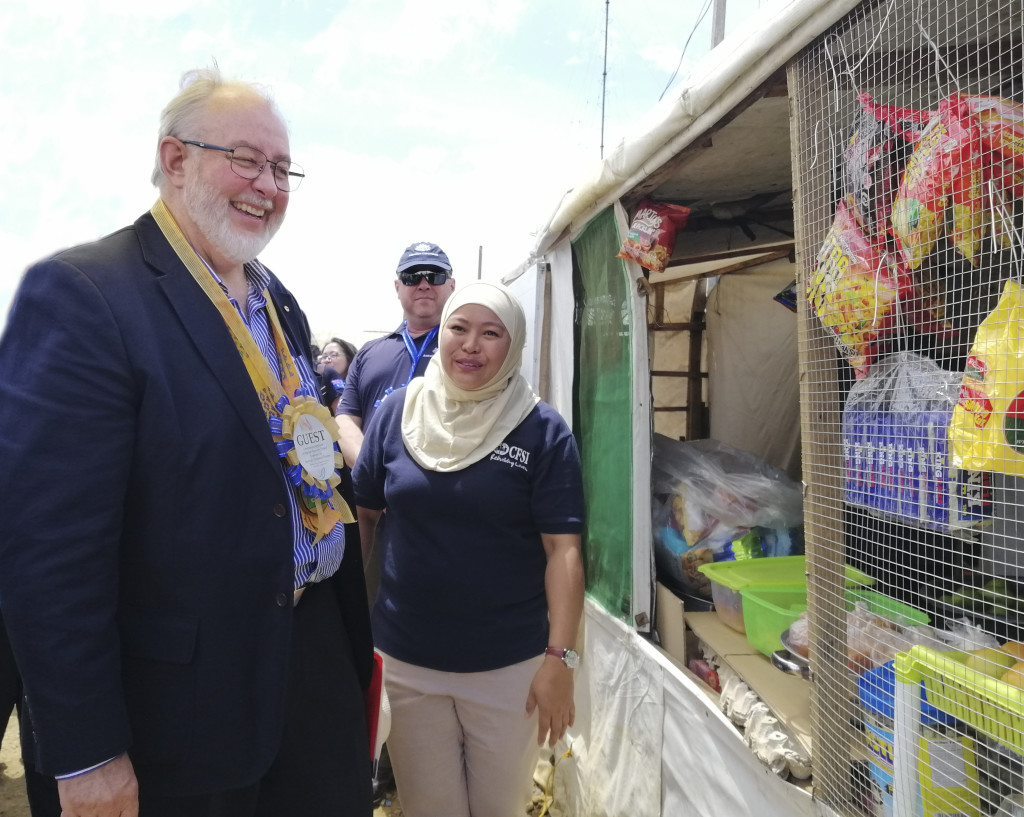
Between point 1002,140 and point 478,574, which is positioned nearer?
point 1002,140

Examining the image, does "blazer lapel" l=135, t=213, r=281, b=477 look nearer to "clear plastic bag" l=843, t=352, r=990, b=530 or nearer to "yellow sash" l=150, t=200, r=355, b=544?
"yellow sash" l=150, t=200, r=355, b=544

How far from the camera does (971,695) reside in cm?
115

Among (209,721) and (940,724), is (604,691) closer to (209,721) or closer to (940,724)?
(940,724)

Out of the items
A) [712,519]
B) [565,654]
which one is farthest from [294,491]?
[712,519]

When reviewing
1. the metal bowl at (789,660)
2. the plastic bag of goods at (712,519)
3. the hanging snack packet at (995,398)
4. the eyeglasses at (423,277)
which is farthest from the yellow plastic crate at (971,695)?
the eyeglasses at (423,277)

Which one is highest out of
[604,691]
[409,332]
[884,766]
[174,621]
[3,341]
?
[409,332]

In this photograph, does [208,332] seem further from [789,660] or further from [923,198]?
[789,660]

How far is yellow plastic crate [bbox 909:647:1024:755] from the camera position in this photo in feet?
3.52

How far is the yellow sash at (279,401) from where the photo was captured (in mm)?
1344

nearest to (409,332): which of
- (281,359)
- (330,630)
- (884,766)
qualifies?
(281,359)

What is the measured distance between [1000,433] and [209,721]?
1456mm

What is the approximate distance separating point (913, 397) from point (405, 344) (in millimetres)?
2277

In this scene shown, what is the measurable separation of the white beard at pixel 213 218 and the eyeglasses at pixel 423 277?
1.85 metres

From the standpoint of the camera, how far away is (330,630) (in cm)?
157
